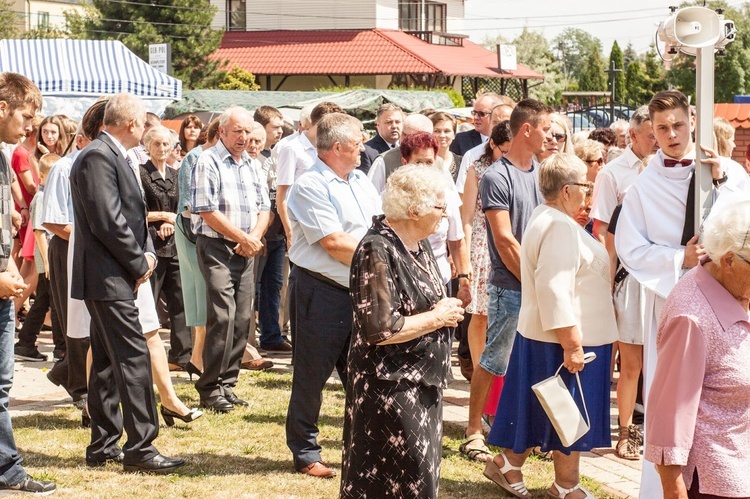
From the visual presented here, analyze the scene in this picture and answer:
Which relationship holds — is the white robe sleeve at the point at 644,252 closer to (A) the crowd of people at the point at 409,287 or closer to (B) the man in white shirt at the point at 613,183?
(A) the crowd of people at the point at 409,287

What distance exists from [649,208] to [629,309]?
1.82 m

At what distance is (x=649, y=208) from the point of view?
5484 millimetres

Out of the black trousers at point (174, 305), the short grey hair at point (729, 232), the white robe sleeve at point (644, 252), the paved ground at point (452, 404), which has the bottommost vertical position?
the paved ground at point (452, 404)

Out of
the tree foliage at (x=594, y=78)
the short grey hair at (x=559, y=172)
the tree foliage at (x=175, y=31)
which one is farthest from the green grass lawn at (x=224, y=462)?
the tree foliage at (x=594, y=78)

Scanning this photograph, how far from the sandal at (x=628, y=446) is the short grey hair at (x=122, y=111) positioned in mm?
3608

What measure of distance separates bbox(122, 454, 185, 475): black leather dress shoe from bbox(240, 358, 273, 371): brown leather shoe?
321cm

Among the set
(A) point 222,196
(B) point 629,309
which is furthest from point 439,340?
(A) point 222,196

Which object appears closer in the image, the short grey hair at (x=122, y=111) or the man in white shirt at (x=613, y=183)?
the short grey hair at (x=122, y=111)

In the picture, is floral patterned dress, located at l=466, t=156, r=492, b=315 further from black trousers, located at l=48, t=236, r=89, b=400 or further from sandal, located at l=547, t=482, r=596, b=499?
black trousers, located at l=48, t=236, r=89, b=400

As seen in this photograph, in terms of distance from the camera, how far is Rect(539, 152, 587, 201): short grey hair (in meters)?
5.59

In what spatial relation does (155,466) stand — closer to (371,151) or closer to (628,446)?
(628,446)

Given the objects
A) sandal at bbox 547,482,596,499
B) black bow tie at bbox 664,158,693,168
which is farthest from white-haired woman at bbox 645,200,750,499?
sandal at bbox 547,482,596,499

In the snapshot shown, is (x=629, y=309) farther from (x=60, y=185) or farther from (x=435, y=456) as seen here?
(x=60, y=185)

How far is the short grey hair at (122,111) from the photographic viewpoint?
6.12 metres
